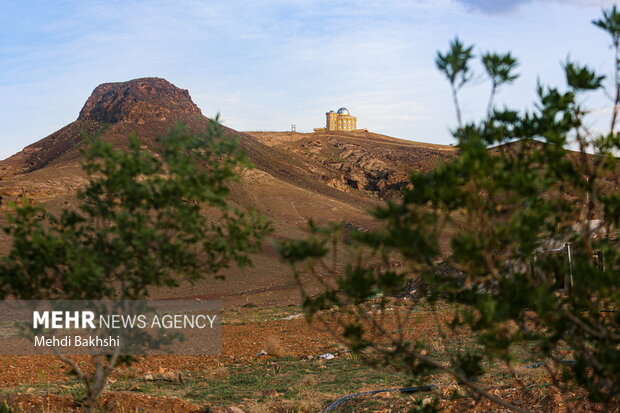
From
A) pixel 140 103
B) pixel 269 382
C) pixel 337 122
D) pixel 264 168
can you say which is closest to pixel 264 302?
pixel 269 382

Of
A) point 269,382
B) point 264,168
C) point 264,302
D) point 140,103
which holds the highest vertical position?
point 140,103

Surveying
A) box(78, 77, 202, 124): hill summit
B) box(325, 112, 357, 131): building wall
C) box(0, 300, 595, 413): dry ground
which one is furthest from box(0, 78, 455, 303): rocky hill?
box(0, 300, 595, 413): dry ground

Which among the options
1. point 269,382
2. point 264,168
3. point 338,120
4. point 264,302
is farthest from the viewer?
point 338,120

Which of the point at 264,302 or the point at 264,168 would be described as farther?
the point at 264,168

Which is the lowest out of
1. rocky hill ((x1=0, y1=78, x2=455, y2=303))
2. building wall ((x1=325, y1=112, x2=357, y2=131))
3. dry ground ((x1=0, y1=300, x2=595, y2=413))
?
dry ground ((x1=0, y1=300, x2=595, y2=413))

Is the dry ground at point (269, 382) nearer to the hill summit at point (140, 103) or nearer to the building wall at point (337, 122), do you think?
the hill summit at point (140, 103)

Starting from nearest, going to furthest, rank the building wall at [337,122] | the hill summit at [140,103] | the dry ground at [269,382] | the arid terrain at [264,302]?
the dry ground at [269,382], the arid terrain at [264,302], the hill summit at [140,103], the building wall at [337,122]

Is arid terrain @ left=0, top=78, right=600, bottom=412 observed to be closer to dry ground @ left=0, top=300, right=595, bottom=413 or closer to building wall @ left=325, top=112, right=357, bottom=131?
dry ground @ left=0, top=300, right=595, bottom=413

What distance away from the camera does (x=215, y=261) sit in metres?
4.73

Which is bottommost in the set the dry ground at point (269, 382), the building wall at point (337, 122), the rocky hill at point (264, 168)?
the dry ground at point (269, 382)

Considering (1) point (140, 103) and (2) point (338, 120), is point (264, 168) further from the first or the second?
(2) point (338, 120)

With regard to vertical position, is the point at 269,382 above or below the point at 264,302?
above

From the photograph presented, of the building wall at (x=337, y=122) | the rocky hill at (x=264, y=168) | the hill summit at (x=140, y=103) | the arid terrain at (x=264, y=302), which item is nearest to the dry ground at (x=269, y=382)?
the arid terrain at (x=264, y=302)

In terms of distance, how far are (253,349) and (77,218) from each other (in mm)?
12798
